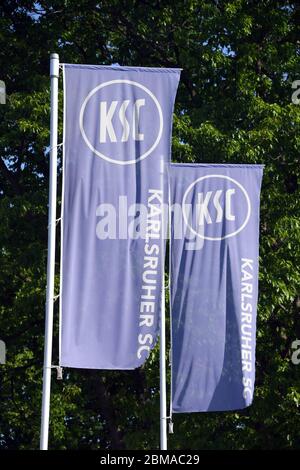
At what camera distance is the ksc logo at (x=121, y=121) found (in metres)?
15.7

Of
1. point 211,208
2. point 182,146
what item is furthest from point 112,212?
point 182,146

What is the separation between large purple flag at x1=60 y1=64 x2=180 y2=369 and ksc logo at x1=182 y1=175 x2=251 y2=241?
120cm

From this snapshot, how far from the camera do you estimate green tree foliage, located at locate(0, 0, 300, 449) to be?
2281 cm

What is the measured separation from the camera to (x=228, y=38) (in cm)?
2436

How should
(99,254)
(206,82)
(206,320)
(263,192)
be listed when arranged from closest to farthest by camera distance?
(99,254), (206,320), (263,192), (206,82)

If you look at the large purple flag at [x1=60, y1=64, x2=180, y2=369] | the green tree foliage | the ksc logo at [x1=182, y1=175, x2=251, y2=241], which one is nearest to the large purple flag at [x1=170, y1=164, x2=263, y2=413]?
the ksc logo at [x1=182, y1=175, x2=251, y2=241]

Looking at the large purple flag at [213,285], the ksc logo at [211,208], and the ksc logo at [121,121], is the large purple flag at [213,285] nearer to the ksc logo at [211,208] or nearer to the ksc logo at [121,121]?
the ksc logo at [211,208]

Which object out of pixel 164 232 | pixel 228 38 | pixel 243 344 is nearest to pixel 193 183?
pixel 164 232

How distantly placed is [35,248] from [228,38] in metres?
5.95

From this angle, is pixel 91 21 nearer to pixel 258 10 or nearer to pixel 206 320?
pixel 258 10

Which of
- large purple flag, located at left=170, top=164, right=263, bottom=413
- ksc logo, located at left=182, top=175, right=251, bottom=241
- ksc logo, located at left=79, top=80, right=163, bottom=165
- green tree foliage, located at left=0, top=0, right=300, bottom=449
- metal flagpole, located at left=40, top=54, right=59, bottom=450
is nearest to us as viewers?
metal flagpole, located at left=40, top=54, right=59, bottom=450

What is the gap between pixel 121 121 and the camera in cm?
1581

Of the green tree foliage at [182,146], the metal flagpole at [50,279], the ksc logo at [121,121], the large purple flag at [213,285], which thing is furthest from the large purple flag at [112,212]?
the green tree foliage at [182,146]

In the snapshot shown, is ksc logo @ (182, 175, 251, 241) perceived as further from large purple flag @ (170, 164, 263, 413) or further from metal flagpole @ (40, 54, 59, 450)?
metal flagpole @ (40, 54, 59, 450)
